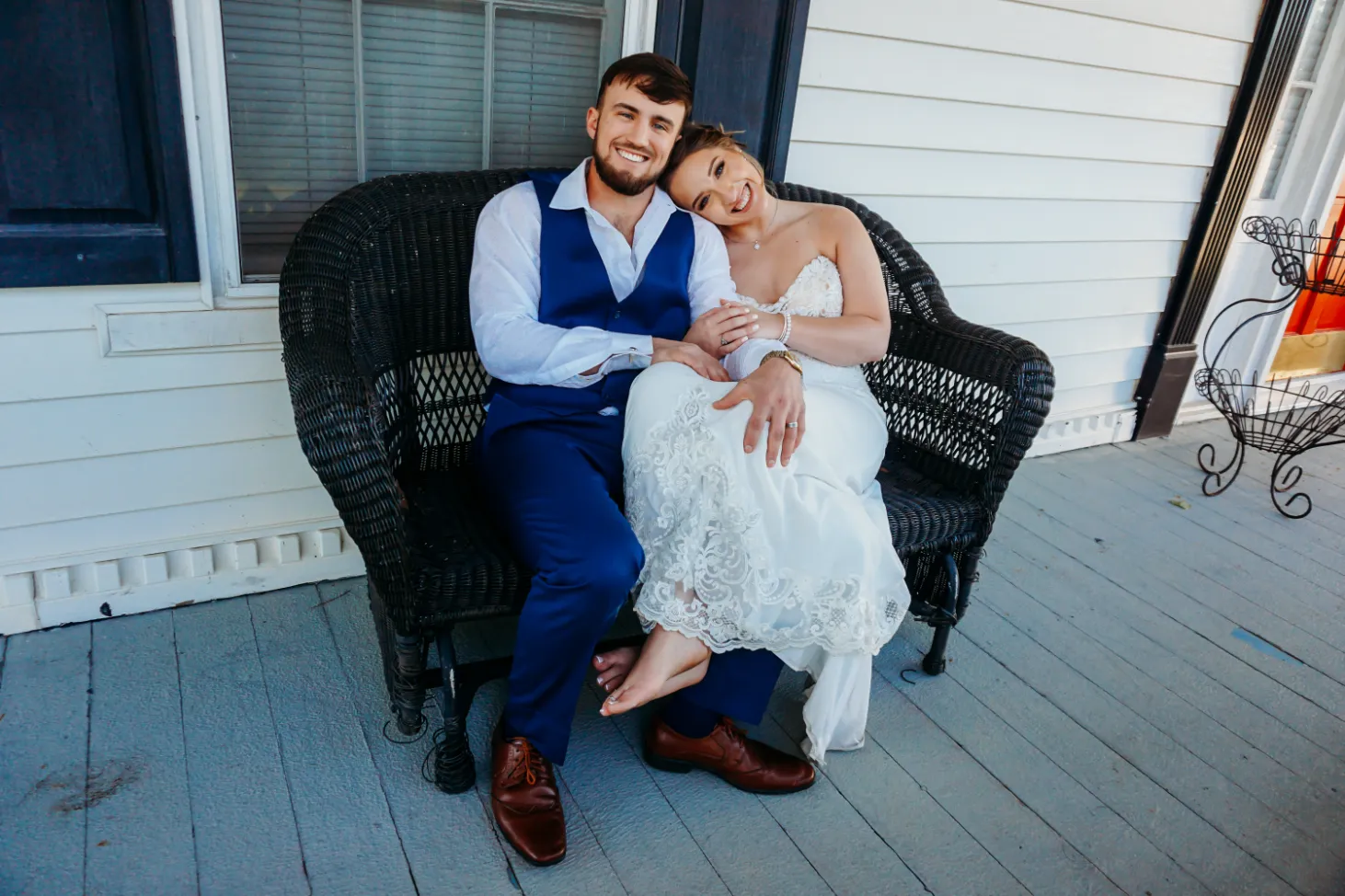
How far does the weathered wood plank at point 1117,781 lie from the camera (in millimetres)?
1758

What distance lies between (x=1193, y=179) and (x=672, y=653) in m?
3.16

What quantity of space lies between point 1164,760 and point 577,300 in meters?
1.63

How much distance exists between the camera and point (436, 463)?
2.05 metres

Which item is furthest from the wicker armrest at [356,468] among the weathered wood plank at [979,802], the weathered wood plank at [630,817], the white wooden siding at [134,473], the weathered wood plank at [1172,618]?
the weathered wood plank at [1172,618]

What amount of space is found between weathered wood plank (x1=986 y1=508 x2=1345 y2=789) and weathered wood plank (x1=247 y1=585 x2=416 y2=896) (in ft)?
6.08

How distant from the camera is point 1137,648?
8.06ft

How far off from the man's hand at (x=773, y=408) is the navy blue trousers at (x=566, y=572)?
0.94 ft

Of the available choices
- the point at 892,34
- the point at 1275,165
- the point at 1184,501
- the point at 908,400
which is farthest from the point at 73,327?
the point at 1275,165

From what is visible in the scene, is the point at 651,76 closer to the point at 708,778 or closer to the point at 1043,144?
the point at 708,778

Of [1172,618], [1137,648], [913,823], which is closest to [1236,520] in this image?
[1172,618]

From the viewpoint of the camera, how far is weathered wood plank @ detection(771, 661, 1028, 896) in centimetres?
168

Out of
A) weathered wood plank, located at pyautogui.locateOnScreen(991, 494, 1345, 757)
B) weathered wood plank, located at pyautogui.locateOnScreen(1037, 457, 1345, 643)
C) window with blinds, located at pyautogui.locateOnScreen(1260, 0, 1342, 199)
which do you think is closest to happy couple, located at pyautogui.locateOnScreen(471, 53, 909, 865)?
weathered wood plank, located at pyautogui.locateOnScreen(991, 494, 1345, 757)

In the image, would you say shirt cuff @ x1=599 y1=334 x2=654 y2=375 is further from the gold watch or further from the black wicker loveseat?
the black wicker loveseat

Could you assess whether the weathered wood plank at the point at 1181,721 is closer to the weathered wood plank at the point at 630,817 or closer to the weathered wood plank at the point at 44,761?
the weathered wood plank at the point at 630,817
